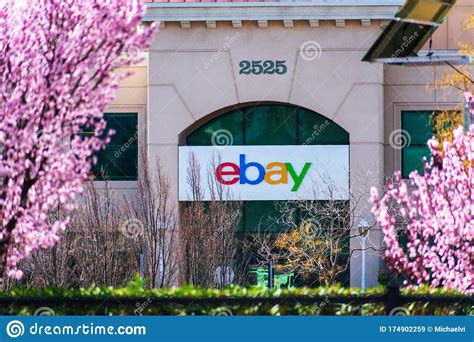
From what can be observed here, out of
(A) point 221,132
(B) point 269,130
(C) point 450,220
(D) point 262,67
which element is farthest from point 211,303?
(A) point 221,132

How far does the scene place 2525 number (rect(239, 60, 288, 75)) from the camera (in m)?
34.8

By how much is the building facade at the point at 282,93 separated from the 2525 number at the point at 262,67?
30 mm

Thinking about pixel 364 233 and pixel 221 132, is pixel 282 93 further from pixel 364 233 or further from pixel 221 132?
pixel 364 233

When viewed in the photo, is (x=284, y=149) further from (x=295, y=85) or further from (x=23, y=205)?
(x=23, y=205)

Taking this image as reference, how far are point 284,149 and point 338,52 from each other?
10.9 feet

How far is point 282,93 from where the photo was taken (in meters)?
35.0

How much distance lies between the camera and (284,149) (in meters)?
35.2

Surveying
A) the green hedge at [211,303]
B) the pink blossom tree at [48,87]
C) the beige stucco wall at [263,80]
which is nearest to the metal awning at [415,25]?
the pink blossom tree at [48,87]

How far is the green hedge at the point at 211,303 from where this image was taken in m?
12.1

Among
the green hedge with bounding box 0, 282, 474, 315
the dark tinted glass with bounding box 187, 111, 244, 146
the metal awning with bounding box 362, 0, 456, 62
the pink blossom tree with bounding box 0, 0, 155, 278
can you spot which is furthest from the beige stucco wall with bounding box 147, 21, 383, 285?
the green hedge with bounding box 0, 282, 474, 315

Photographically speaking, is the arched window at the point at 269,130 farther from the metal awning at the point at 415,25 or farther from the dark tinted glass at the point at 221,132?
the metal awning at the point at 415,25

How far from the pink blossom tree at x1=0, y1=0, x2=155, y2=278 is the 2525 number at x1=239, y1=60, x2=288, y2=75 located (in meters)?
21.6

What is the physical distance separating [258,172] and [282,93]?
8.20ft

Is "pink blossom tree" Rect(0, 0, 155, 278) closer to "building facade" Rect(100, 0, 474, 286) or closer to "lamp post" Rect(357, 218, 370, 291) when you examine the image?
"lamp post" Rect(357, 218, 370, 291)
